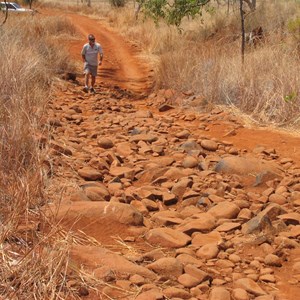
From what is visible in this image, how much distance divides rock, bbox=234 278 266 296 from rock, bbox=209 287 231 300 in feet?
0.44

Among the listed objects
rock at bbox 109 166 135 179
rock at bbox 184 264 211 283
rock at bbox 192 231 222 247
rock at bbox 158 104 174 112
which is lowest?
rock at bbox 158 104 174 112

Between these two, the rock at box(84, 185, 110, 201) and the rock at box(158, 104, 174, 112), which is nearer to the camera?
the rock at box(84, 185, 110, 201)

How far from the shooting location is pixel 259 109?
7848mm

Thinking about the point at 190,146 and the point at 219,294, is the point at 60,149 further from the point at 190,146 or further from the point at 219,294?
the point at 219,294

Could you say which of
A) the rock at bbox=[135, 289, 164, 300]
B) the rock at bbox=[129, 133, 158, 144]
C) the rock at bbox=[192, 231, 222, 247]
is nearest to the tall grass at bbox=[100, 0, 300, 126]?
the rock at bbox=[129, 133, 158, 144]

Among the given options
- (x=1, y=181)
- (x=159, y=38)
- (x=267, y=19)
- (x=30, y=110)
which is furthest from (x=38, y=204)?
(x=159, y=38)

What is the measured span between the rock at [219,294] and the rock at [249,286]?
0.44 feet


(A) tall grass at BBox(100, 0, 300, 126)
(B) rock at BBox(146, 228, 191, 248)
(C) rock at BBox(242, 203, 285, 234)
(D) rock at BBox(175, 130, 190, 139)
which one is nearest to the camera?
(B) rock at BBox(146, 228, 191, 248)

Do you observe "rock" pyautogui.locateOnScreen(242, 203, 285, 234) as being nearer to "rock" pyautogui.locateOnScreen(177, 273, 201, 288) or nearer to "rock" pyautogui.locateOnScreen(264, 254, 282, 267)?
"rock" pyautogui.locateOnScreen(264, 254, 282, 267)

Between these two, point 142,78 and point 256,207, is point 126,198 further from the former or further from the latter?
point 142,78

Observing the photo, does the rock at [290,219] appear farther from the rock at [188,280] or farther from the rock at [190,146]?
the rock at [190,146]

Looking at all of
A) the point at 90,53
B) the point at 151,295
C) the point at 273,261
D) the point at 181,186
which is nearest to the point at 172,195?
the point at 181,186

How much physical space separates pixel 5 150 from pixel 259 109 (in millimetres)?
4716

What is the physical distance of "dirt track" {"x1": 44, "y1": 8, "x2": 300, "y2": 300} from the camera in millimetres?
3105
